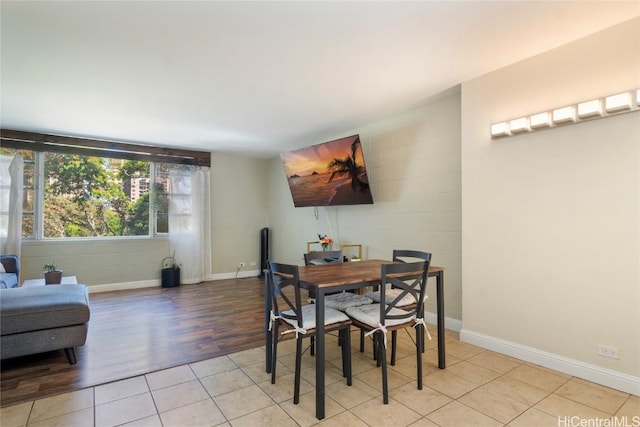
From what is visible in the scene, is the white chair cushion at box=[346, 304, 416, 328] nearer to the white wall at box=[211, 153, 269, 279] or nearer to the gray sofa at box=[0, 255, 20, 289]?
the gray sofa at box=[0, 255, 20, 289]

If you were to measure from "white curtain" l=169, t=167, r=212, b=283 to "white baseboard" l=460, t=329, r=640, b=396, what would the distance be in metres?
4.78

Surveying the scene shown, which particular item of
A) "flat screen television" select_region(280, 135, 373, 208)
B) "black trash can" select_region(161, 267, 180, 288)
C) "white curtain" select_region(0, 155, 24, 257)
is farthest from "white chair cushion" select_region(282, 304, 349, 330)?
"white curtain" select_region(0, 155, 24, 257)

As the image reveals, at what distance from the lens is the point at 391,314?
230 centimetres

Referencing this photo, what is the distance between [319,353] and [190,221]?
4.84 m

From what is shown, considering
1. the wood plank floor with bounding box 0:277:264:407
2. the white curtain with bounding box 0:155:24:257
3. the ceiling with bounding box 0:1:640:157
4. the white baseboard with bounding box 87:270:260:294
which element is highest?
the ceiling with bounding box 0:1:640:157

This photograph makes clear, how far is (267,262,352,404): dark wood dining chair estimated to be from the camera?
2096 millimetres

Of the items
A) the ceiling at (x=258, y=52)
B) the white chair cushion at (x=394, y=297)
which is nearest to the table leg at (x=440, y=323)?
the white chair cushion at (x=394, y=297)

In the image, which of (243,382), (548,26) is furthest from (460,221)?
(243,382)

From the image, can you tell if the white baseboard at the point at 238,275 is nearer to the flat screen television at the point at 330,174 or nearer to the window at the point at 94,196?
the window at the point at 94,196

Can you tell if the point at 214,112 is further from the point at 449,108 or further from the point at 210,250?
the point at 210,250

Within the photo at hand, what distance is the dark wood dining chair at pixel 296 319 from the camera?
2096mm

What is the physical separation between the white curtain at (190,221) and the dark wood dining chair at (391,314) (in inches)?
177

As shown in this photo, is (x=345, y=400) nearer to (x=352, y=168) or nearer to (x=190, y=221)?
(x=352, y=168)

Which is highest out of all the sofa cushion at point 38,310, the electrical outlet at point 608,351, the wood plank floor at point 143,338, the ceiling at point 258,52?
the ceiling at point 258,52
